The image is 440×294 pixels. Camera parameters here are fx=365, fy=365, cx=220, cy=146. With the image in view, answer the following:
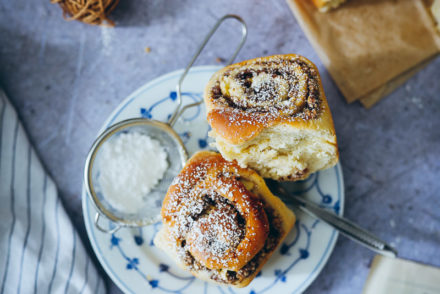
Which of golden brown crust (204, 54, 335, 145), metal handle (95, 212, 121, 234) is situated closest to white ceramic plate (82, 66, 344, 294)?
metal handle (95, 212, 121, 234)

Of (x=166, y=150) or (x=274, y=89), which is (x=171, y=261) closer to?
(x=166, y=150)

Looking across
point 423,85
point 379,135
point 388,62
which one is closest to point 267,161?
point 379,135

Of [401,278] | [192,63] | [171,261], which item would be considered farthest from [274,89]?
[401,278]

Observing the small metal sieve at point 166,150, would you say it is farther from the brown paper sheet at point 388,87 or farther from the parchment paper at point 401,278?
the parchment paper at point 401,278

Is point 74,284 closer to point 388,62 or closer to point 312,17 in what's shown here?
point 312,17

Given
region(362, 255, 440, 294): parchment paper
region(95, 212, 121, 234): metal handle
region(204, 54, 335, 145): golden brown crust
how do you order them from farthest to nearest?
region(362, 255, 440, 294): parchment paper < region(95, 212, 121, 234): metal handle < region(204, 54, 335, 145): golden brown crust

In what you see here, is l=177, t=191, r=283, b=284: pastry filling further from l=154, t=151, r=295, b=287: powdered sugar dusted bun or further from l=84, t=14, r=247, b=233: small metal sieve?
l=84, t=14, r=247, b=233: small metal sieve
